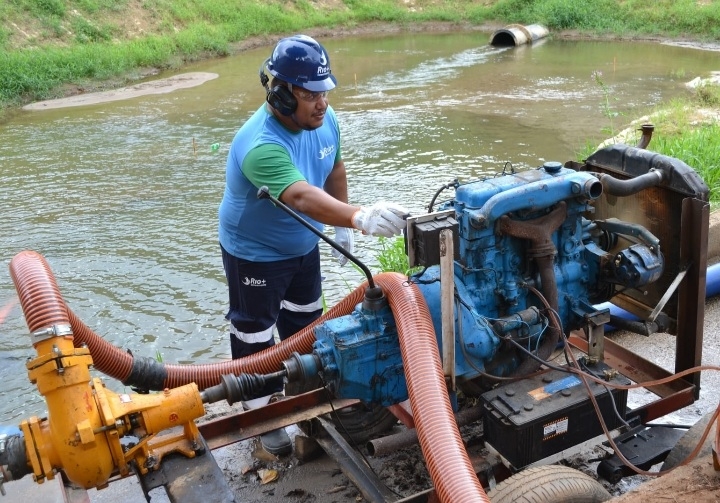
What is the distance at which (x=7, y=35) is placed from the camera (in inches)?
626

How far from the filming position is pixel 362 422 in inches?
128

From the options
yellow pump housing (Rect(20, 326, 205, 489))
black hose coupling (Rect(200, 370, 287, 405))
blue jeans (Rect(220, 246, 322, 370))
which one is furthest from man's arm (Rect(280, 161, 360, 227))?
yellow pump housing (Rect(20, 326, 205, 489))

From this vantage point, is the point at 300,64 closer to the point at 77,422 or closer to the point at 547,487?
the point at 77,422

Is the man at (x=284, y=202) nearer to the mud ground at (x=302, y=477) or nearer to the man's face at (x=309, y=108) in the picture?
the man's face at (x=309, y=108)

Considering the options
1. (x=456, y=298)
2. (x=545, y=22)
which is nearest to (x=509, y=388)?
(x=456, y=298)

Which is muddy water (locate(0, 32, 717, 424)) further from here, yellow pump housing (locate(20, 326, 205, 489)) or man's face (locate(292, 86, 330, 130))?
yellow pump housing (locate(20, 326, 205, 489))

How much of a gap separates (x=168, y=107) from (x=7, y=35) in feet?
18.6

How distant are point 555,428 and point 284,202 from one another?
139 cm

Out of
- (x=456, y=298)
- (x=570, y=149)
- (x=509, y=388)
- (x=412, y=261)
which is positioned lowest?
(x=570, y=149)

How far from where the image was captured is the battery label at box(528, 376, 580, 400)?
2648 mm

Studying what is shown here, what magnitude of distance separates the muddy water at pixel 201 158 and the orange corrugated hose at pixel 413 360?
1.05 m

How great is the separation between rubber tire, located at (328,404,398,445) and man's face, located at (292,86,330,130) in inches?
50.7

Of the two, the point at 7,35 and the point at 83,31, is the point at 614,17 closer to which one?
the point at 83,31

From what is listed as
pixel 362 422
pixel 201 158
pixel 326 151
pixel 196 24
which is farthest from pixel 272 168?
pixel 196 24
